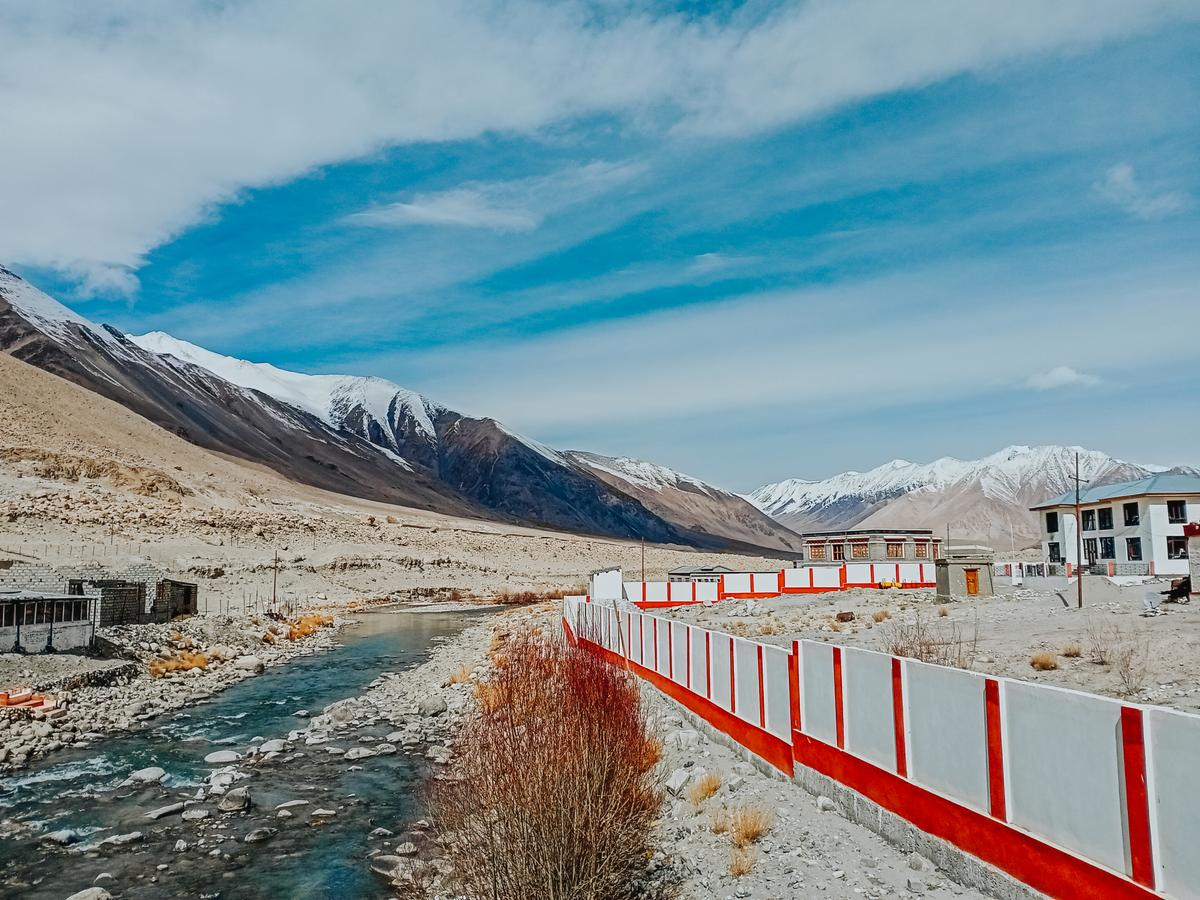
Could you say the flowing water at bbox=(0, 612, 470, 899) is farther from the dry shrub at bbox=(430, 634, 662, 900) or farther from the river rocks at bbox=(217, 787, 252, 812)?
the dry shrub at bbox=(430, 634, 662, 900)

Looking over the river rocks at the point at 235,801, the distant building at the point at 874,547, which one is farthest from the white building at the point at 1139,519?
the river rocks at the point at 235,801

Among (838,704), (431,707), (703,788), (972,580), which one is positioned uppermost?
(972,580)

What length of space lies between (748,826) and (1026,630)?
1828 centimetres

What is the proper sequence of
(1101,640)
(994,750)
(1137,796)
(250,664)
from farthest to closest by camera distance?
(250,664)
(1101,640)
(994,750)
(1137,796)

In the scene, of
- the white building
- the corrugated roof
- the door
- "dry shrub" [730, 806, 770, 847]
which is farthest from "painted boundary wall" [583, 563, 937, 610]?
"dry shrub" [730, 806, 770, 847]

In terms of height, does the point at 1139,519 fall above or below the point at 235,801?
above

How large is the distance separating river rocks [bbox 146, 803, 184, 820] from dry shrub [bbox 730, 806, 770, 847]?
1053cm

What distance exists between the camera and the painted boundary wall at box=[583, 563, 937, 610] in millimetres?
49562

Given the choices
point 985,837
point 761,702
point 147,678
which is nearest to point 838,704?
point 761,702

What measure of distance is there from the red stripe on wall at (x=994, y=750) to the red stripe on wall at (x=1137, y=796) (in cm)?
148

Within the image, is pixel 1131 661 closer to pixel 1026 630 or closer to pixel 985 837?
pixel 1026 630

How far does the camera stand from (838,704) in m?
11.4

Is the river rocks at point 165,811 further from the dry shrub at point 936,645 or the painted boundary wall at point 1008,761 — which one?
the dry shrub at point 936,645

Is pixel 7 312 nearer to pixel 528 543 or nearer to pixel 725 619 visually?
pixel 528 543
